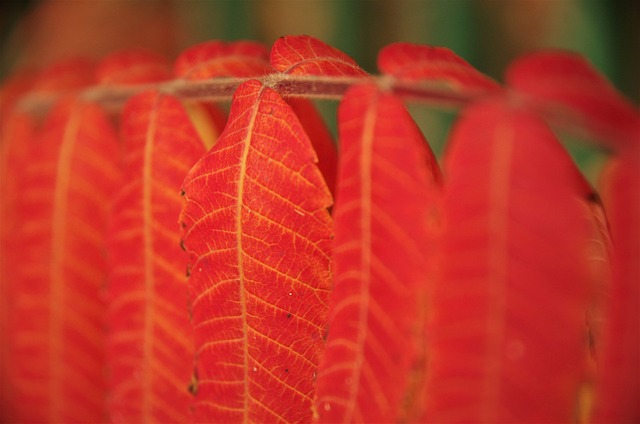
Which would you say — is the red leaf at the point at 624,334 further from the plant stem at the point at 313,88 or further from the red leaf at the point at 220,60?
the red leaf at the point at 220,60

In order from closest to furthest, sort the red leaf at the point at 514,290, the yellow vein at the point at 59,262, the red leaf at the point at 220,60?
1. the red leaf at the point at 514,290
2. the red leaf at the point at 220,60
3. the yellow vein at the point at 59,262

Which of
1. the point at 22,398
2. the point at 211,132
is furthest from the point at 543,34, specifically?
the point at 22,398

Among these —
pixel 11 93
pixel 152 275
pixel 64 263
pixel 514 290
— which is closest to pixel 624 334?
pixel 514 290

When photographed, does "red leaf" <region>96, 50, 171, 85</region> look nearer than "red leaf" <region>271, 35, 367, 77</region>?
No

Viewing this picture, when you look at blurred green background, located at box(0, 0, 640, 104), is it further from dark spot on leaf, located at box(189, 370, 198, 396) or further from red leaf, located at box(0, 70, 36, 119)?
dark spot on leaf, located at box(189, 370, 198, 396)

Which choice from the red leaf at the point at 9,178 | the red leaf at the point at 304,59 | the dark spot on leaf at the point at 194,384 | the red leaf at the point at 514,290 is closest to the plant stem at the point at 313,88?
the red leaf at the point at 304,59

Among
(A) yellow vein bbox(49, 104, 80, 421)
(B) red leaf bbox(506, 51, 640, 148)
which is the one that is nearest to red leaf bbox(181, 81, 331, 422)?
(B) red leaf bbox(506, 51, 640, 148)
